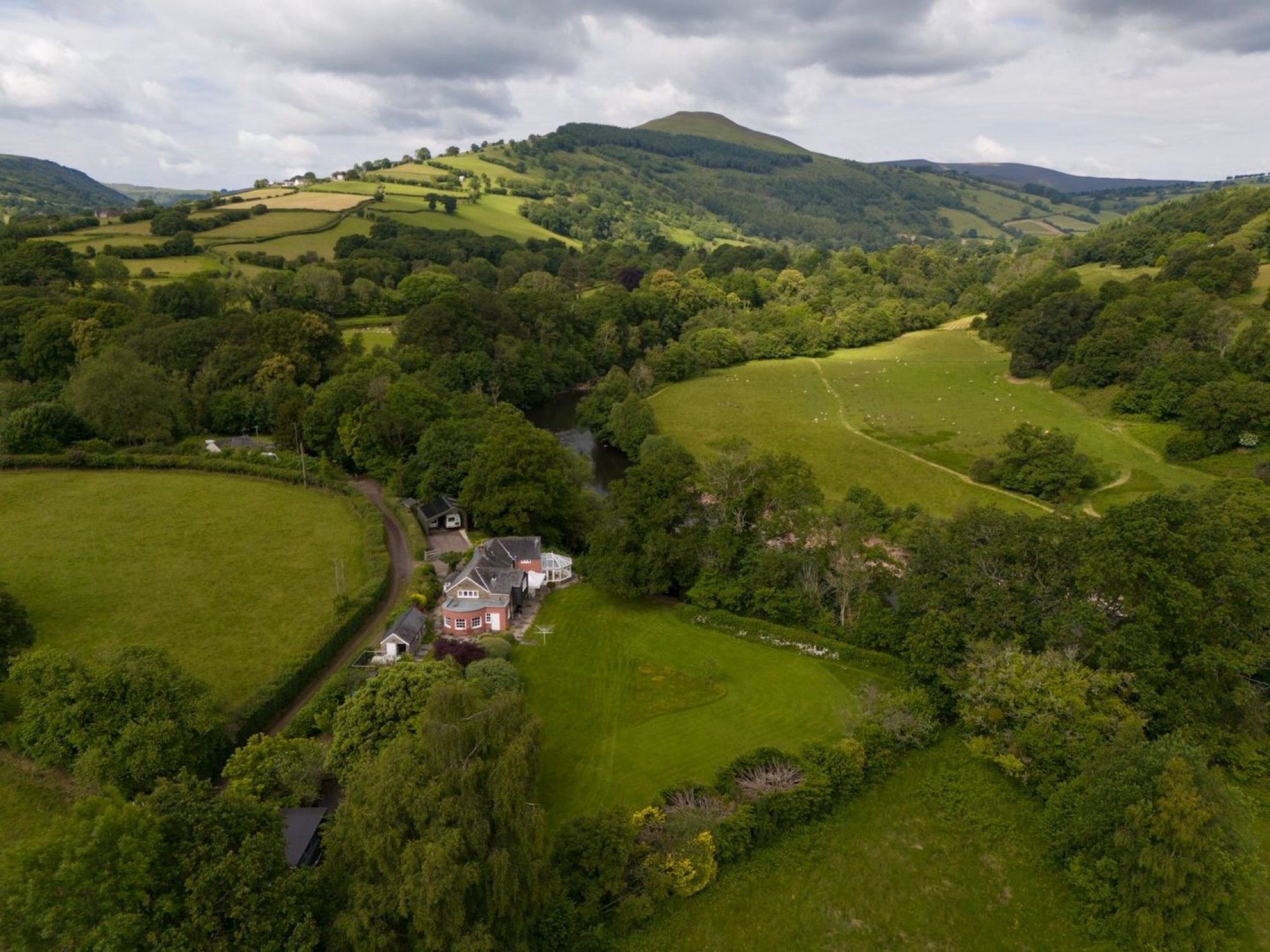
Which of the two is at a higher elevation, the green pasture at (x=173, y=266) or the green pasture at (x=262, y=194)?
the green pasture at (x=262, y=194)

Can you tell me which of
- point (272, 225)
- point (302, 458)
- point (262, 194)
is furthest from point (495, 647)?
point (262, 194)

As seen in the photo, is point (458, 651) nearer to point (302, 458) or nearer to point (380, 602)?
point (380, 602)

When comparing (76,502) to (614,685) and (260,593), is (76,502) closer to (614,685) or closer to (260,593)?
(260,593)

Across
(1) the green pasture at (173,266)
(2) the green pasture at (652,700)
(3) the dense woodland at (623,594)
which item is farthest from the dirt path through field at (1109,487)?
(1) the green pasture at (173,266)

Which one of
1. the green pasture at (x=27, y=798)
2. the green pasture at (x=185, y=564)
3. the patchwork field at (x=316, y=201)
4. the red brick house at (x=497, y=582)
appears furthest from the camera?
the patchwork field at (x=316, y=201)

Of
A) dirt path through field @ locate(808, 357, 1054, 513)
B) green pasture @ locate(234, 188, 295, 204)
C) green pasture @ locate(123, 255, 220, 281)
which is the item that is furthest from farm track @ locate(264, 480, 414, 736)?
green pasture @ locate(234, 188, 295, 204)

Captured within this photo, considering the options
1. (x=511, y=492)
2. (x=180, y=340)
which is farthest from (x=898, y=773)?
(x=180, y=340)

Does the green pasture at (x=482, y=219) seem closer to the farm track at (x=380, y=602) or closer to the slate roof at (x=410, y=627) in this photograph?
the farm track at (x=380, y=602)
